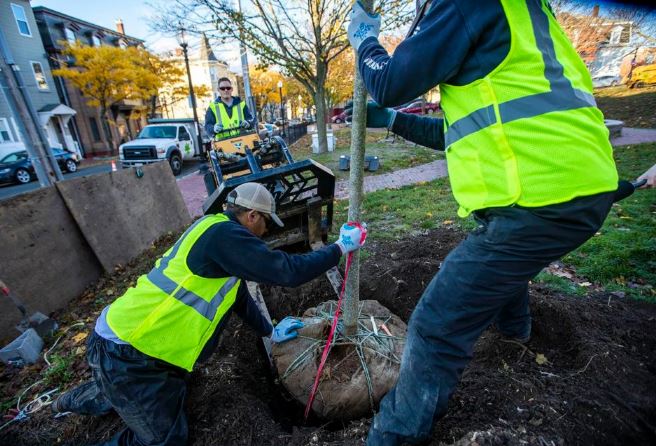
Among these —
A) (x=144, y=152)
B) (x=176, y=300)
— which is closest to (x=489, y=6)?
(x=176, y=300)

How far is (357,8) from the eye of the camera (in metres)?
1.71

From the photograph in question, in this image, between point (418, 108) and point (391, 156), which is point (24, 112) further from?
point (418, 108)

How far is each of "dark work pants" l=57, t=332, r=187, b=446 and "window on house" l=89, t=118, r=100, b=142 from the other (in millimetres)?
31489

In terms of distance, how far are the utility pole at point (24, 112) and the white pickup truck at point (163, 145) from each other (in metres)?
6.59

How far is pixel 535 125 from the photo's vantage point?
1.23 meters

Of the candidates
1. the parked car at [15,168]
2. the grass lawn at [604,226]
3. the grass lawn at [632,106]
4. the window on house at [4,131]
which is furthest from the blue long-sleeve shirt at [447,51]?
the window on house at [4,131]

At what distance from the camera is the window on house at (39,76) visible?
75.1ft

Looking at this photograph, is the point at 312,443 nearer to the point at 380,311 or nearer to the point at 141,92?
the point at 380,311

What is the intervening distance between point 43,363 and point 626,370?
179 inches

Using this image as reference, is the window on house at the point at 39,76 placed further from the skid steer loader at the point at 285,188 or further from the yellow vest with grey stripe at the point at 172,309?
the yellow vest with grey stripe at the point at 172,309

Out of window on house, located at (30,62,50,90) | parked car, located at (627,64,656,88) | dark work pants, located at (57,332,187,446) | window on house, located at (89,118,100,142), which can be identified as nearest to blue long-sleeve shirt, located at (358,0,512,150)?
dark work pants, located at (57,332,187,446)

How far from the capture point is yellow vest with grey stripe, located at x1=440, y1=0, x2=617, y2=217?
123 cm

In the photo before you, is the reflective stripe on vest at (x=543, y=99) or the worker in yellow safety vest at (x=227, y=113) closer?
the reflective stripe on vest at (x=543, y=99)

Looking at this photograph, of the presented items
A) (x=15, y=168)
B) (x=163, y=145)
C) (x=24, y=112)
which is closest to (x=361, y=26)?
(x=24, y=112)
